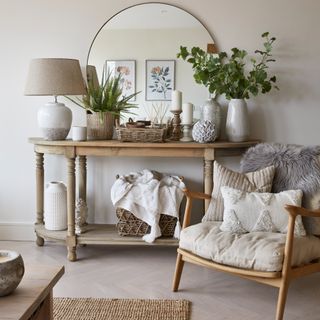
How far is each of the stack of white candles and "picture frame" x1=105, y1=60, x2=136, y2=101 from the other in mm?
347

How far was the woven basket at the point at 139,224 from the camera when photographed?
3469 millimetres

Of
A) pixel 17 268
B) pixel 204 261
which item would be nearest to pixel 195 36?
pixel 204 261

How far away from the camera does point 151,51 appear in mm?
3770

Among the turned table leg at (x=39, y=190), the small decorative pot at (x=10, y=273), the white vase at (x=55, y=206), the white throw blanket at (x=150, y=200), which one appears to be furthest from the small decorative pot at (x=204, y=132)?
the small decorative pot at (x=10, y=273)

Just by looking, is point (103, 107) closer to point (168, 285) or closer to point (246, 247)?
point (168, 285)

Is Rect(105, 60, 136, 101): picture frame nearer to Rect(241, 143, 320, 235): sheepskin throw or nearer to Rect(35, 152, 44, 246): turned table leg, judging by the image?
Rect(35, 152, 44, 246): turned table leg

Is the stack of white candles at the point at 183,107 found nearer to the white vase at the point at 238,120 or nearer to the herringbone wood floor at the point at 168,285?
the white vase at the point at 238,120

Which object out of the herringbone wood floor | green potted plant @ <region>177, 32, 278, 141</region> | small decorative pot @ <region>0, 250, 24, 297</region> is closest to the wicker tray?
green potted plant @ <region>177, 32, 278, 141</region>

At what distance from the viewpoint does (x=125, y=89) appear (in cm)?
381

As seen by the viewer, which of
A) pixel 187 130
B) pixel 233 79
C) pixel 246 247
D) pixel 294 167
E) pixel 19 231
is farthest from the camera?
pixel 19 231

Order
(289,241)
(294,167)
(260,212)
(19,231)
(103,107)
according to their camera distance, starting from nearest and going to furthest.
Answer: (289,241)
(260,212)
(294,167)
(103,107)
(19,231)

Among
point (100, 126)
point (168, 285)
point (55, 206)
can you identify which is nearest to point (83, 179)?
point (55, 206)

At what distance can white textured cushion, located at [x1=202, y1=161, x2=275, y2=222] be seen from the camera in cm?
304

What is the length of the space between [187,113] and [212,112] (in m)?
0.19
